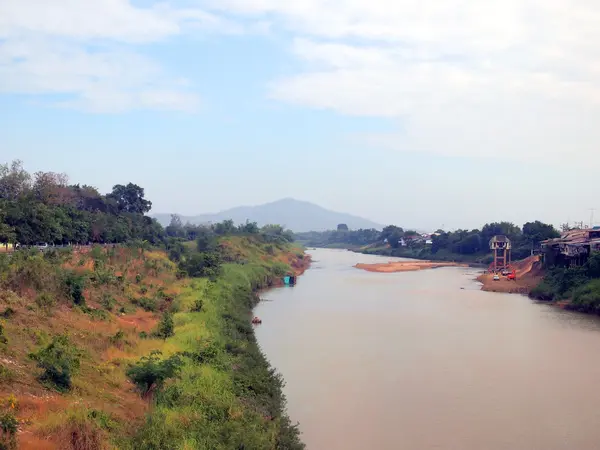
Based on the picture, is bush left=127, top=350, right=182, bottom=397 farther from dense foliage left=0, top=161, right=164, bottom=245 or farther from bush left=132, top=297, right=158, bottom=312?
dense foliage left=0, top=161, right=164, bottom=245

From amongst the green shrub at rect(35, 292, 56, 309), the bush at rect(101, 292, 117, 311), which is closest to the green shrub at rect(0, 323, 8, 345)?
the green shrub at rect(35, 292, 56, 309)

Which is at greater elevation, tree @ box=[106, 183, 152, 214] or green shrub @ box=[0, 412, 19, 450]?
tree @ box=[106, 183, 152, 214]

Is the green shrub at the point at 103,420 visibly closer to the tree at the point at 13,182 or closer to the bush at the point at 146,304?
the bush at the point at 146,304

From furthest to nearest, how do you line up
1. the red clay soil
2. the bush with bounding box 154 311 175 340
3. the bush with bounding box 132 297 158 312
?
the red clay soil, the bush with bounding box 132 297 158 312, the bush with bounding box 154 311 175 340

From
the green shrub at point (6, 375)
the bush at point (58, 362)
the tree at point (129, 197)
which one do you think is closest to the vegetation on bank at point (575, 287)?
the bush at point (58, 362)

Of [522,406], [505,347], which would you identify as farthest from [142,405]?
[505,347]

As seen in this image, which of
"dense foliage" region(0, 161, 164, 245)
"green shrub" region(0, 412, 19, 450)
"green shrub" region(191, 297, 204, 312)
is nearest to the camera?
"green shrub" region(0, 412, 19, 450)

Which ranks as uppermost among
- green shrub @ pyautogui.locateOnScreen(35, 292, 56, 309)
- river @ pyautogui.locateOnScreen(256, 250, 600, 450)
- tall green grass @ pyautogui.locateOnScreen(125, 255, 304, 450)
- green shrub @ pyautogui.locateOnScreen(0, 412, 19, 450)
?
green shrub @ pyautogui.locateOnScreen(35, 292, 56, 309)
